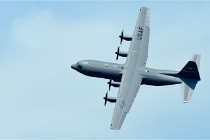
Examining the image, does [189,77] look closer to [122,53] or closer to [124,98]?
[124,98]

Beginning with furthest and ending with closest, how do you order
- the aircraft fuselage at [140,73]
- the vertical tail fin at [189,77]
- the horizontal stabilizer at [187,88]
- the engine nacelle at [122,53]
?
the engine nacelle at [122,53] < the aircraft fuselage at [140,73] < the vertical tail fin at [189,77] < the horizontal stabilizer at [187,88]

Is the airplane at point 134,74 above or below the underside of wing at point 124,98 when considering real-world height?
above

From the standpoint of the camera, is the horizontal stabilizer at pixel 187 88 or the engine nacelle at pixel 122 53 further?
the engine nacelle at pixel 122 53

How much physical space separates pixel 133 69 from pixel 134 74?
1.19 m

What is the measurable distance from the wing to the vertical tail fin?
799 centimetres

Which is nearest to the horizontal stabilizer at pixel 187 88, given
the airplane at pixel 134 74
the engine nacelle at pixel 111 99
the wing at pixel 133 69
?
the airplane at pixel 134 74

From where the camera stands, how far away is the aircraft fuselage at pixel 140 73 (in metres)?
116

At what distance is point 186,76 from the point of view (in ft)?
379

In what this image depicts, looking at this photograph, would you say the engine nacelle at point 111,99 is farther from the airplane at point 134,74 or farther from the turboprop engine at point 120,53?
the turboprop engine at point 120,53

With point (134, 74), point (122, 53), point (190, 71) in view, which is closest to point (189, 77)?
point (190, 71)

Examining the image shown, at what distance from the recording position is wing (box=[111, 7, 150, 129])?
356 ft

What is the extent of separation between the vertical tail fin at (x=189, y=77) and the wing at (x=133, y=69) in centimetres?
799

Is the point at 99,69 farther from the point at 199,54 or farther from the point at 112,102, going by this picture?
the point at 199,54

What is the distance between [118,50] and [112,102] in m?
13.9
